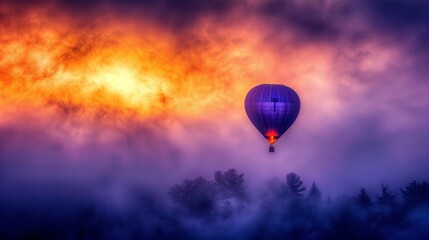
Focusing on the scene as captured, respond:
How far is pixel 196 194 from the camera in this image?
156 m

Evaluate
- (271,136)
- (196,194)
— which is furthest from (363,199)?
(271,136)

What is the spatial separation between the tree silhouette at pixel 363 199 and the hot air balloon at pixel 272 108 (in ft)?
177

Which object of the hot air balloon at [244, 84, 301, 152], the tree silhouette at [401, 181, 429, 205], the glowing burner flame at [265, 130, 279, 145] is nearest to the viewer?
the hot air balloon at [244, 84, 301, 152]

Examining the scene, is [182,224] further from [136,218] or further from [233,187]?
[233,187]

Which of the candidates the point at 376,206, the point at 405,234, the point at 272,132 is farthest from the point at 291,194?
the point at 272,132

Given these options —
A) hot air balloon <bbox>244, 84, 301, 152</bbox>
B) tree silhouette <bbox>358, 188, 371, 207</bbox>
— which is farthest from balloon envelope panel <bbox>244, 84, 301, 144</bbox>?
tree silhouette <bbox>358, 188, 371, 207</bbox>

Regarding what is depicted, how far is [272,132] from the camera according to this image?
88875 millimetres

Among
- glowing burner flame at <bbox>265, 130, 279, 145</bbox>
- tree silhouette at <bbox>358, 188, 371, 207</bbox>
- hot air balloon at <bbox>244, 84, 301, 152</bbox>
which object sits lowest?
glowing burner flame at <bbox>265, 130, 279, 145</bbox>

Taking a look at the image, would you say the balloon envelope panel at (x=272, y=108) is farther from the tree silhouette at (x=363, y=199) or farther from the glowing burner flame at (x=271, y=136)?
the tree silhouette at (x=363, y=199)

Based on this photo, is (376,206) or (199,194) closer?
(376,206)

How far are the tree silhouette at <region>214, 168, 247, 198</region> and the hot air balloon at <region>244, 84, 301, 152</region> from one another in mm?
72668

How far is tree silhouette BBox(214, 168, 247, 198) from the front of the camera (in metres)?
161

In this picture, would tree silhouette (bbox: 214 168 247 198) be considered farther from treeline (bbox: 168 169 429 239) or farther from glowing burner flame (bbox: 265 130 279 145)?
glowing burner flame (bbox: 265 130 279 145)

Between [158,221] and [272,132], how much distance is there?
147 feet
